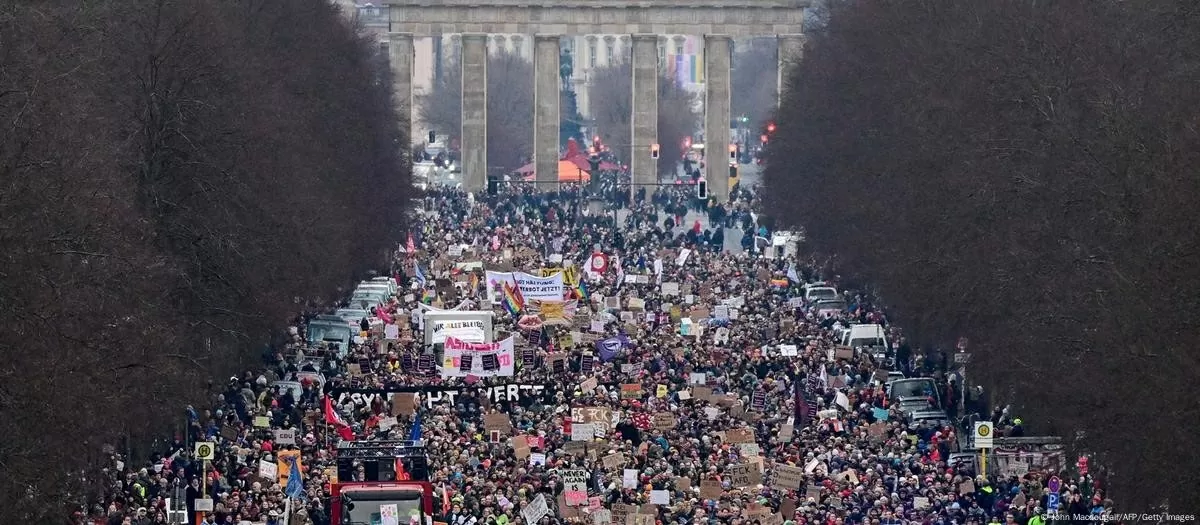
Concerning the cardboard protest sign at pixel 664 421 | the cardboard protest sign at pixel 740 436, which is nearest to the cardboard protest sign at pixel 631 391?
the cardboard protest sign at pixel 664 421

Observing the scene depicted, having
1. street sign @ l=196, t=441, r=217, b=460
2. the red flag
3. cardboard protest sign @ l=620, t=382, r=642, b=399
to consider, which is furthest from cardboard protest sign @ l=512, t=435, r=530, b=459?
cardboard protest sign @ l=620, t=382, r=642, b=399

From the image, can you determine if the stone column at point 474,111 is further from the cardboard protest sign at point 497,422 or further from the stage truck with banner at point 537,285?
the cardboard protest sign at point 497,422

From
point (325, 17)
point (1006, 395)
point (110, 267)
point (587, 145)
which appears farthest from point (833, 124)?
point (587, 145)

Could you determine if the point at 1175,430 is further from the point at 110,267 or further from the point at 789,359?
the point at 789,359

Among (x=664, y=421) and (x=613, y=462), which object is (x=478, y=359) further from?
(x=613, y=462)

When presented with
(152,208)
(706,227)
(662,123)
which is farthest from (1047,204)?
(662,123)
